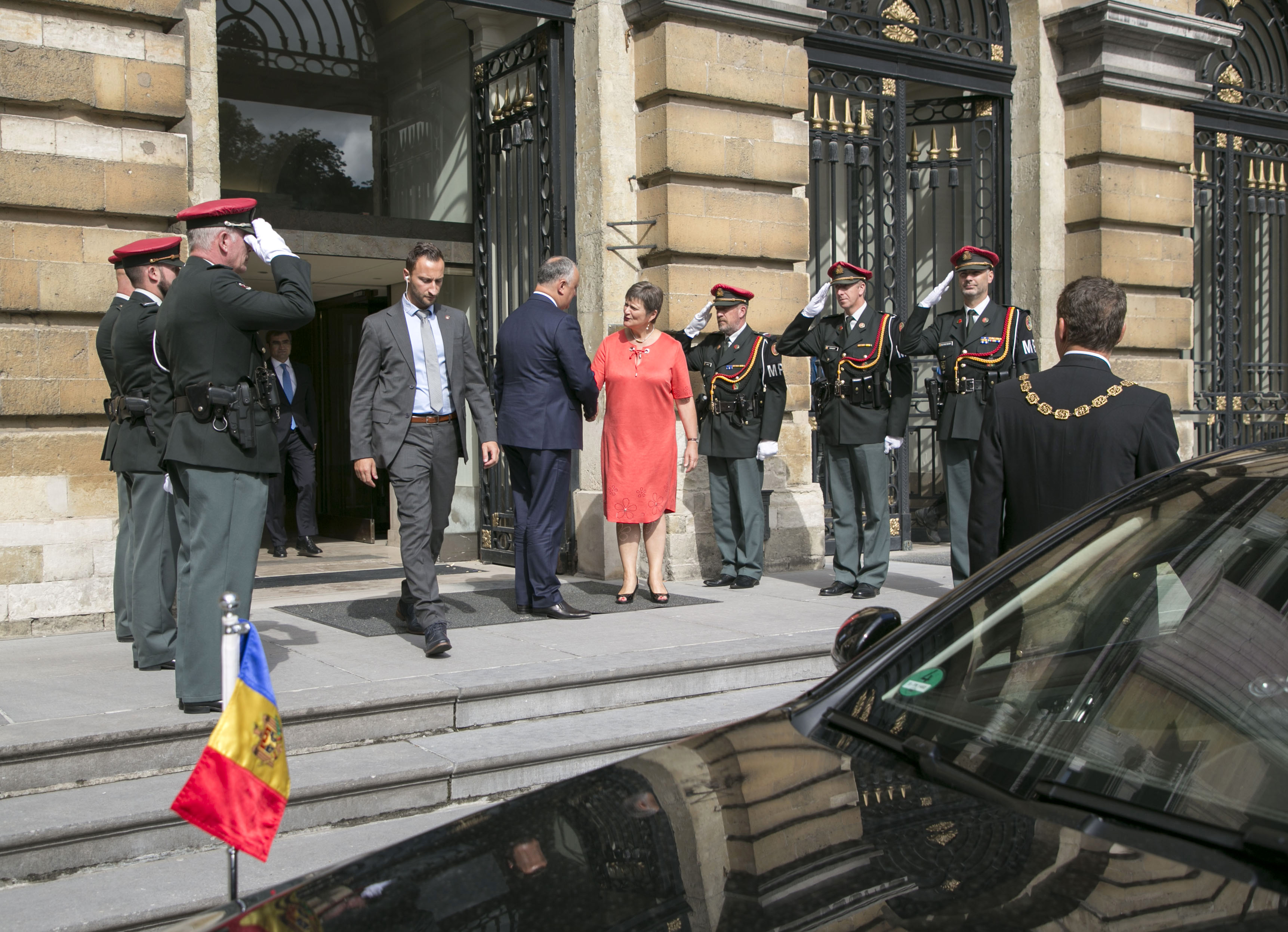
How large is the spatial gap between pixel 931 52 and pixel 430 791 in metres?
8.23

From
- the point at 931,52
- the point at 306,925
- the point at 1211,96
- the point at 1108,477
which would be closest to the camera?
the point at 306,925

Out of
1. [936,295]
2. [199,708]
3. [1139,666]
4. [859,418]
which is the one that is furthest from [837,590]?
[1139,666]

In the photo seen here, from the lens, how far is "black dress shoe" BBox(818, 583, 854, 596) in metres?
8.05

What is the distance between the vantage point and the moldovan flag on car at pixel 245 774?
2.47 metres

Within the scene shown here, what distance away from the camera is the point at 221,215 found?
5027 mm

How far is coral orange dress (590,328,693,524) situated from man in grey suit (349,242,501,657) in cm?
124

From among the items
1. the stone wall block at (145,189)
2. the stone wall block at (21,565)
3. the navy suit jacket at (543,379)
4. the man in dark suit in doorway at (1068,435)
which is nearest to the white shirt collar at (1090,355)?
the man in dark suit in doorway at (1068,435)

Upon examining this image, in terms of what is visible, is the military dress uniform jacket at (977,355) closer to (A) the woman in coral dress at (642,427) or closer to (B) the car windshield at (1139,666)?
(A) the woman in coral dress at (642,427)

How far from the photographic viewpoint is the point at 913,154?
11.1 m

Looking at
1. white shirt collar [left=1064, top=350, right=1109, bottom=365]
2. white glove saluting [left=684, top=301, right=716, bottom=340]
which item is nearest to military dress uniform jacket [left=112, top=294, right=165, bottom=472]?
white glove saluting [left=684, top=301, right=716, bottom=340]

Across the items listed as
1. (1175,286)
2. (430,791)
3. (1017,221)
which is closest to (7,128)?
(430,791)

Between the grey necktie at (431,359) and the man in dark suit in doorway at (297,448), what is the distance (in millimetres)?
4677

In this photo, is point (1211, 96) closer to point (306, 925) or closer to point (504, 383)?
point (504, 383)

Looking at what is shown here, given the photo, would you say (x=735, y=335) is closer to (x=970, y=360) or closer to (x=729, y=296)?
(x=729, y=296)
